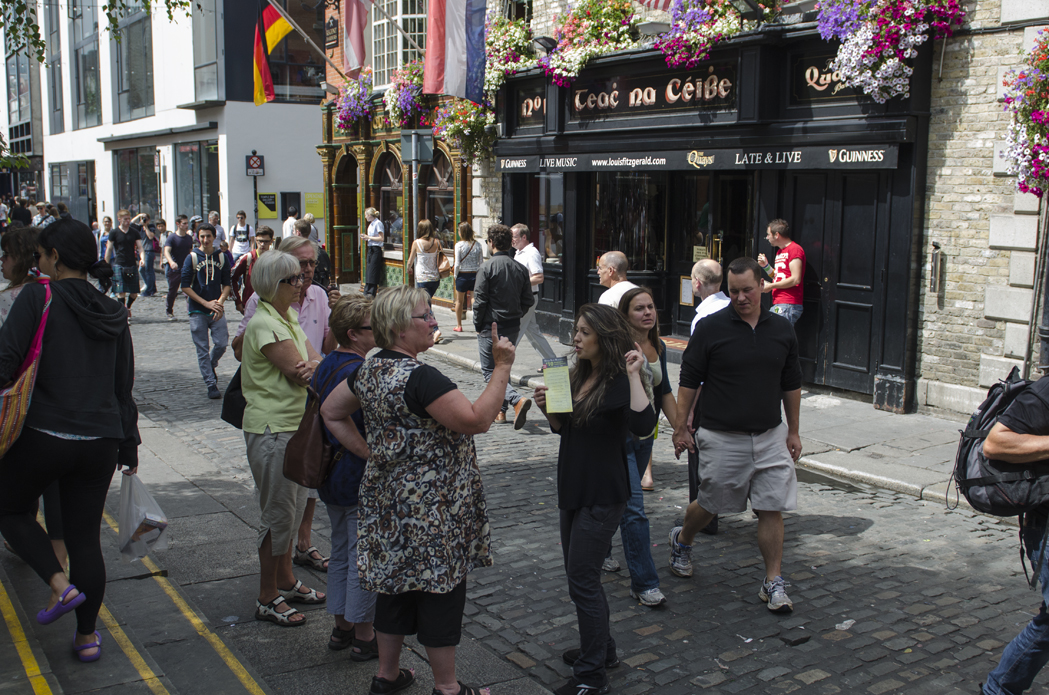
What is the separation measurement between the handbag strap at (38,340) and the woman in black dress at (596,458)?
2065mm

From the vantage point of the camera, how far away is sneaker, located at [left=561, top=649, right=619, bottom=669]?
418 cm

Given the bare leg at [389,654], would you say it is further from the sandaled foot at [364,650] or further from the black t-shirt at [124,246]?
the black t-shirt at [124,246]

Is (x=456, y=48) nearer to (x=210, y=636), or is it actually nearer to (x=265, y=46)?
(x=265, y=46)

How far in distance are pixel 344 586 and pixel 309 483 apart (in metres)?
0.56

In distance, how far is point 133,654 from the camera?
13.0 feet

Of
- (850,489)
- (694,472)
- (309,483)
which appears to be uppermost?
(309,483)

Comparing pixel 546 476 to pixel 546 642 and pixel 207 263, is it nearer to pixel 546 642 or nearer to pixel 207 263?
pixel 546 642

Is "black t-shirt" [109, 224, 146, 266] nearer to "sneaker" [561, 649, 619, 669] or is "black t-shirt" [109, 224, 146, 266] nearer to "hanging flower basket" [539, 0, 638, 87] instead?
"hanging flower basket" [539, 0, 638, 87]

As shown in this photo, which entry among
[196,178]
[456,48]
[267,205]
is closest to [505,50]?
[456,48]

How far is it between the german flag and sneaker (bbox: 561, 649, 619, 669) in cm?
1772

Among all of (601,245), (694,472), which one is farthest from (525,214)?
(694,472)

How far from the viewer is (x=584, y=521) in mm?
3971

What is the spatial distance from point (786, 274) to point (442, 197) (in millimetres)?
9192

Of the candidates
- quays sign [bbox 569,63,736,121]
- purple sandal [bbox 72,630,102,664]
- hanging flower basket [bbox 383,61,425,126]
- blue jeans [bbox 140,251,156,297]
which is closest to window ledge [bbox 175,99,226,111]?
blue jeans [bbox 140,251,156,297]
